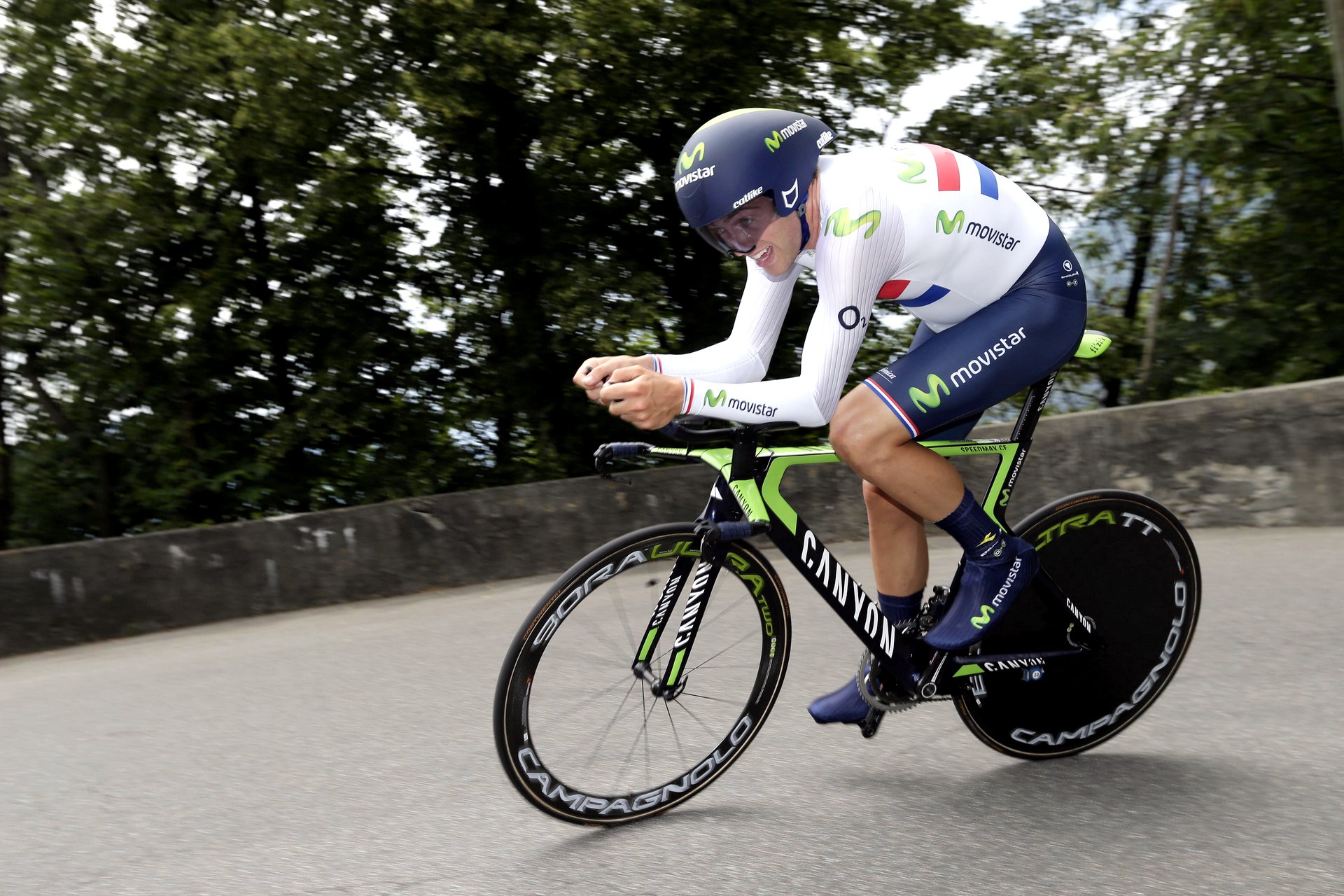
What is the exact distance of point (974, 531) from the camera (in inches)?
131

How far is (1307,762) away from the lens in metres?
3.50

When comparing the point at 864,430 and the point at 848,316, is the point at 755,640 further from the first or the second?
the point at 848,316

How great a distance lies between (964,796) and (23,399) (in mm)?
7791

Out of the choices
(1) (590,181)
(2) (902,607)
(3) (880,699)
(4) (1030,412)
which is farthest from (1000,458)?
(1) (590,181)

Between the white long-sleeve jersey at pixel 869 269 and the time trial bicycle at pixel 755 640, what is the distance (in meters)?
0.16

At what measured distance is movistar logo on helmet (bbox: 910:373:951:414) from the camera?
10.3 feet

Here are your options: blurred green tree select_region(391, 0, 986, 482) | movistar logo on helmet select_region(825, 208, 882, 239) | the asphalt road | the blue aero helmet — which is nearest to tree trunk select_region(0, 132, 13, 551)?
blurred green tree select_region(391, 0, 986, 482)

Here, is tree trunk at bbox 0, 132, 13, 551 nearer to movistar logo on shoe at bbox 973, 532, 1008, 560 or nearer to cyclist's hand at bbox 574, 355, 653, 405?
cyclist's hand at bbox 574, 355, 653, 405

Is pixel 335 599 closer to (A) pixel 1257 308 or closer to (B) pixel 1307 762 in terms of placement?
(B) pixel 1307 762

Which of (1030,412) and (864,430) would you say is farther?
(1030,412)

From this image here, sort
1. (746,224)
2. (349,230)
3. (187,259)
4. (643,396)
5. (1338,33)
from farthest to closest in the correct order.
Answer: (349,230), (187,259), (1338,33), (746,224), (643,396)

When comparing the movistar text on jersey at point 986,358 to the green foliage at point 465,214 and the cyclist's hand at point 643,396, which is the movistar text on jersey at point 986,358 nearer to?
the cyclist's hand at point 643,396

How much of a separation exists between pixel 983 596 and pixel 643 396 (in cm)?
120

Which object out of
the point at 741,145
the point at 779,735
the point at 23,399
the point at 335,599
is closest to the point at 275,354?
the point at 23,399
